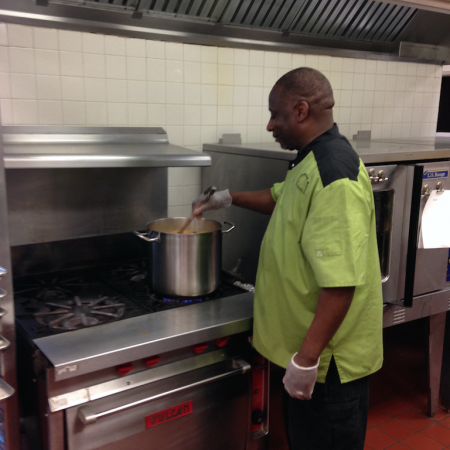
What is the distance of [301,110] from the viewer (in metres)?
1.30

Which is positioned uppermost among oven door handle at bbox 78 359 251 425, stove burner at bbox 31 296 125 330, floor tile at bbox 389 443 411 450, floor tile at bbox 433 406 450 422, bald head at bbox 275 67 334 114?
bald head at bbox 275 67 334 114

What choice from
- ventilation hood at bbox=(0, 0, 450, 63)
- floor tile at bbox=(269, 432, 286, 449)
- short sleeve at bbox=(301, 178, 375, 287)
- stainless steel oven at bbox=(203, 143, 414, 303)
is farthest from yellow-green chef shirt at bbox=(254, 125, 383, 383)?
floor tile at bbox=(269, 432, 286, 449)

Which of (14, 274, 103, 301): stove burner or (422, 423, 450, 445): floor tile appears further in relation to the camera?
(422, 423, 450, 445): floor tile

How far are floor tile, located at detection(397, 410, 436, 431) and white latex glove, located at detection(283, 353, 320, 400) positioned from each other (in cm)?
134

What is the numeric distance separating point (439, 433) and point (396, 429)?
0.65 feet

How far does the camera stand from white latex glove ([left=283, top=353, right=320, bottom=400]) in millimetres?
1283

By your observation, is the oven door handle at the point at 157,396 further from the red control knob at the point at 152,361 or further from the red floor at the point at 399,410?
the red floor at the point at 399,410

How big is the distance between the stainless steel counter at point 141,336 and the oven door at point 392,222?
2.16 ft

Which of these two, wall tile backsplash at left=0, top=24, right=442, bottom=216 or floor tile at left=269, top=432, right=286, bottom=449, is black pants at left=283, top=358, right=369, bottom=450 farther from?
wall tile backsplash at left=0, top=24, right=442, bottom=216

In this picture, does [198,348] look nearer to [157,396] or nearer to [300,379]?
[157,396]

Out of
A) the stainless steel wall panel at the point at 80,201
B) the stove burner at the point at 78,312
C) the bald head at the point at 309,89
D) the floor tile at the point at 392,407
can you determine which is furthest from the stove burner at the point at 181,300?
the floor tile at the point at 392,407

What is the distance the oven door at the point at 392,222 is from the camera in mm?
1827

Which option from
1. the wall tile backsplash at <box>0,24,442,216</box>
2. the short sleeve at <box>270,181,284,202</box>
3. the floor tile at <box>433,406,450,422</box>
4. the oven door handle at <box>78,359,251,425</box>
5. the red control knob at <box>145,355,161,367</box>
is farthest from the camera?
the floor tile at <box>433,406,450,422</box>

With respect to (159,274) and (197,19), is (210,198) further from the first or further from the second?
(197,19)
